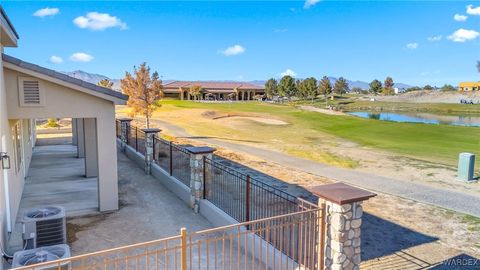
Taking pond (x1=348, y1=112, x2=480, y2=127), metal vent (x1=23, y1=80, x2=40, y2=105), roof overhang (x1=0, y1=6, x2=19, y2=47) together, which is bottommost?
pond (x1=348, y1=112, x2=480, y2=127)

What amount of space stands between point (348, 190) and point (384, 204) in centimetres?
646

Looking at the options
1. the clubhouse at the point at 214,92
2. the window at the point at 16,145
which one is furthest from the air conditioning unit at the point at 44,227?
the clubhouse at the point at 214,92

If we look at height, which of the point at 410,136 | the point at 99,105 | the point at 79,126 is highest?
the point at 99,105

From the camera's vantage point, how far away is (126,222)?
981 cm

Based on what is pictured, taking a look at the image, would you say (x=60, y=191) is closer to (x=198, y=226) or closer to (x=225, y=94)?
(x=198, y=226)

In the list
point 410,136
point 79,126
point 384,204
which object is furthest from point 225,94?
point 384,204

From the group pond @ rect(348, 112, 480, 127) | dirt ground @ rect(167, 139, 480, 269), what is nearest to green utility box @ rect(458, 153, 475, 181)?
dirt ground @ rect(167, 139, 480, 269)

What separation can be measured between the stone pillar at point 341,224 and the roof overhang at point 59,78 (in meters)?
7.01

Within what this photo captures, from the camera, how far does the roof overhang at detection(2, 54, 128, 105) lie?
8972 millimetres

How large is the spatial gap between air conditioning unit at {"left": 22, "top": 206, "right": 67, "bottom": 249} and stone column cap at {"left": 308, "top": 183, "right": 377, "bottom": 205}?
5.38 meters

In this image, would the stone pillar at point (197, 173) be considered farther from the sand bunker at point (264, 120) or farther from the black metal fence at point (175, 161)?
the sand bunker at point (264, 120)

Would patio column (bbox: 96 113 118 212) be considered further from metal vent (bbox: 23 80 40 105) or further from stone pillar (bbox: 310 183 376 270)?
stone pillar (bbox: 310 183 376 270)

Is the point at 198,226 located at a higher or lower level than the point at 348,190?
lower

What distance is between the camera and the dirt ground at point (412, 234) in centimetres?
746
